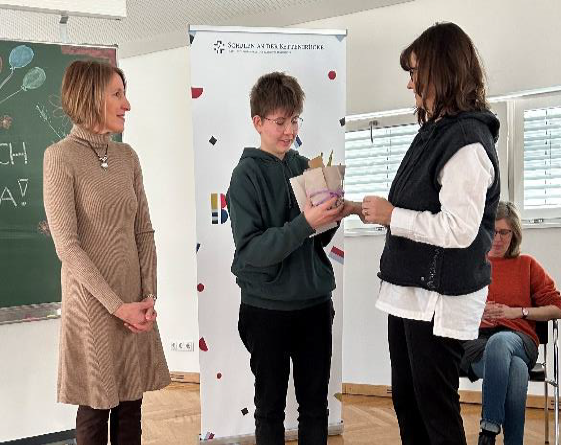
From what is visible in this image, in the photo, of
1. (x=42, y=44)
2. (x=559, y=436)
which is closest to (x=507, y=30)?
(x=559, y=436)

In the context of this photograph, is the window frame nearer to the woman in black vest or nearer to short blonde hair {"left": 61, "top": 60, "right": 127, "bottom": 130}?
the woman in black vest

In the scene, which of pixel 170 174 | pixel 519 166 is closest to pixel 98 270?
pixel 519 166

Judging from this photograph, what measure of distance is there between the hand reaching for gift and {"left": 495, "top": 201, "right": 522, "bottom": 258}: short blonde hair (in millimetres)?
1255

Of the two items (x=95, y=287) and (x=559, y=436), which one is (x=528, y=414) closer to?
(x=559, y=436)

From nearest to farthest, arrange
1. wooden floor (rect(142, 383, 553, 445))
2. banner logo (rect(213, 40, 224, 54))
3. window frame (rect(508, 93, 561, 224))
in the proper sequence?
banner logo (rect(213, 40, 224, 54)) < wooden floor (rect(142, 383, 553, 445)) < window frame (rect(508, 93, 561, 224))

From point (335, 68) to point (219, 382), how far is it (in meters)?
1.61

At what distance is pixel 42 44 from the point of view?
2.96 meters

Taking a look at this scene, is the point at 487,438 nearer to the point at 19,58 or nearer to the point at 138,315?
the point at 138,315

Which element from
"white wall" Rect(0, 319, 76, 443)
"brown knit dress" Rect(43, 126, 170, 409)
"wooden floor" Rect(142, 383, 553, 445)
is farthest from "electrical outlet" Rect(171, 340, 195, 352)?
"brown knit dress" Rect(43, 126, 170, 409)

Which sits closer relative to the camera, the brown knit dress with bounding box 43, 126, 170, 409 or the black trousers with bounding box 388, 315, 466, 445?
the black trousers with bounding box 388, 315, 466, 445

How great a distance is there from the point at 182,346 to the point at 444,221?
3.48 meters

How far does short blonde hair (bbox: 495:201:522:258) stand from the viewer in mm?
2940

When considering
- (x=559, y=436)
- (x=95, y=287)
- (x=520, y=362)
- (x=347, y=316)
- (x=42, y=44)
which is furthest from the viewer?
(x=347, y=316)

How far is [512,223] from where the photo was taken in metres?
2.94
